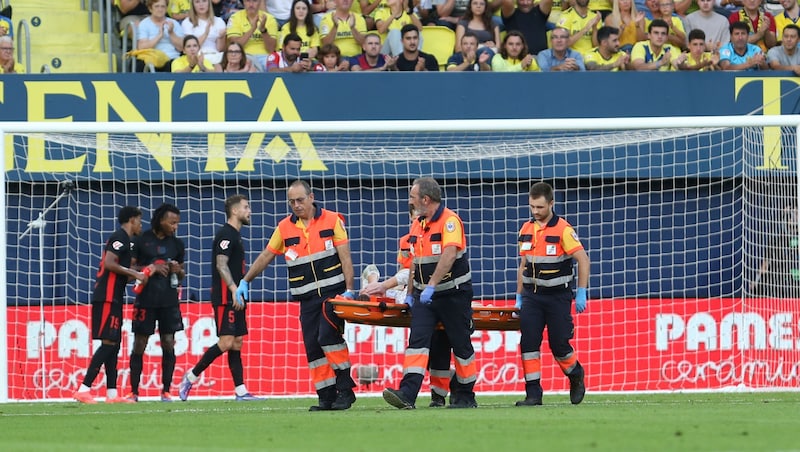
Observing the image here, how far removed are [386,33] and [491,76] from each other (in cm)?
189

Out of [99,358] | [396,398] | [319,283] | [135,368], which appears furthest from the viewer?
[135,368]

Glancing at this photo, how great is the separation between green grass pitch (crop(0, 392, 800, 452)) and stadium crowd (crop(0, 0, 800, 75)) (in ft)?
19.2

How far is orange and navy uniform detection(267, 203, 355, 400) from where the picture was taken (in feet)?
34.0

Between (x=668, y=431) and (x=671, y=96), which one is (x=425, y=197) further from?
(x=671, y=96)

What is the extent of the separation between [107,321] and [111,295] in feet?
0.80

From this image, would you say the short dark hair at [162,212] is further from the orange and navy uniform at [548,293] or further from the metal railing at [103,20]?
the metal railing at [103,20]

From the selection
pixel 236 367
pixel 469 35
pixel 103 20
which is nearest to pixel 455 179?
pixel 469 35

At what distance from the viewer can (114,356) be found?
40.7 feet

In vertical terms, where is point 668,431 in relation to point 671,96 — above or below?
below

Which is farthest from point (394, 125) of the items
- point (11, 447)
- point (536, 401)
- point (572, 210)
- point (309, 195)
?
point (11, 447)

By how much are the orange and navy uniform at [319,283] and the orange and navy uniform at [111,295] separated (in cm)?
246

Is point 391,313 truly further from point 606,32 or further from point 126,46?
point 126,46

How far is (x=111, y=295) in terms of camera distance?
1241cm

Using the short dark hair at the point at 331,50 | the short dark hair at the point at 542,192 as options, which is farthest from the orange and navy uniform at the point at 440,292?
the short dark hair at the point at 331,50
